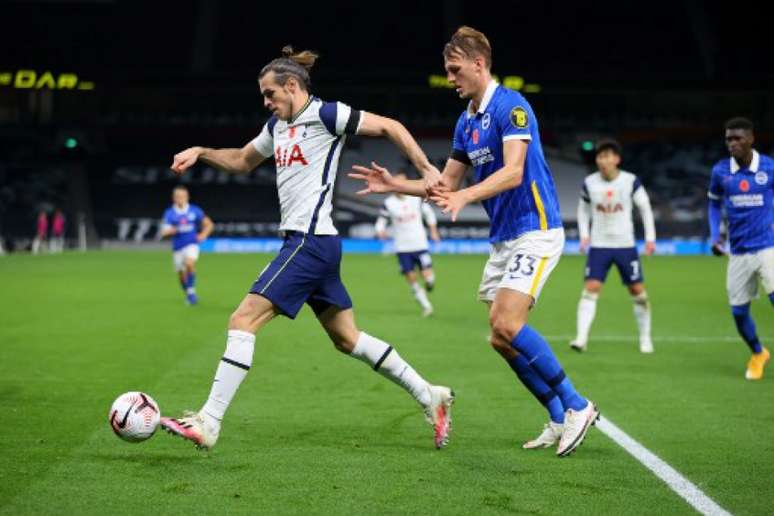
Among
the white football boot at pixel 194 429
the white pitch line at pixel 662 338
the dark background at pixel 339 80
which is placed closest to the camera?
the white football boot at pixel 194 429

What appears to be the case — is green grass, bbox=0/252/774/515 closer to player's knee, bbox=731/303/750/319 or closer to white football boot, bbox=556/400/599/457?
white football boot, bbox=556/400/599/457

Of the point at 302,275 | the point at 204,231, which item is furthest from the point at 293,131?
the point at 204,231

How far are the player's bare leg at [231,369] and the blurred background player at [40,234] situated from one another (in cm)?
3921

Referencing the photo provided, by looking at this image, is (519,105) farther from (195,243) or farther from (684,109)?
(684,109)

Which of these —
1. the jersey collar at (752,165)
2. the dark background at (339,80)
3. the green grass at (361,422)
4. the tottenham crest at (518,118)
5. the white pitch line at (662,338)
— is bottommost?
the green grass at (361,422)

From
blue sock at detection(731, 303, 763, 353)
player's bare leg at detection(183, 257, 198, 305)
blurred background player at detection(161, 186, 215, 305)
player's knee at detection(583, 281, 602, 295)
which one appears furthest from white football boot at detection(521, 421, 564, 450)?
blurred background player at detection(161, 186, 215, 305)

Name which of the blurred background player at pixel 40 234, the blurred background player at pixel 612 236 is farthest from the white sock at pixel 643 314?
the blurred background player at pixel 40 234

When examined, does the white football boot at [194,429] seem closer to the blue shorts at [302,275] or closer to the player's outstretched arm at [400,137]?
the blue shorts at [302,275]

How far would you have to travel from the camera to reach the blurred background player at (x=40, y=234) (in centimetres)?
4384

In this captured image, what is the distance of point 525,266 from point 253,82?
41.8m

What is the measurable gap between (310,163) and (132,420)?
1937 millimetres

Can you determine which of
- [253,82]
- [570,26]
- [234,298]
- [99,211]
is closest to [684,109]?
[570,26]

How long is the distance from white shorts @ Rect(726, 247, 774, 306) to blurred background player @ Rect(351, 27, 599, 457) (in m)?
4.18

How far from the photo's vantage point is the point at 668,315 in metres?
17.3
